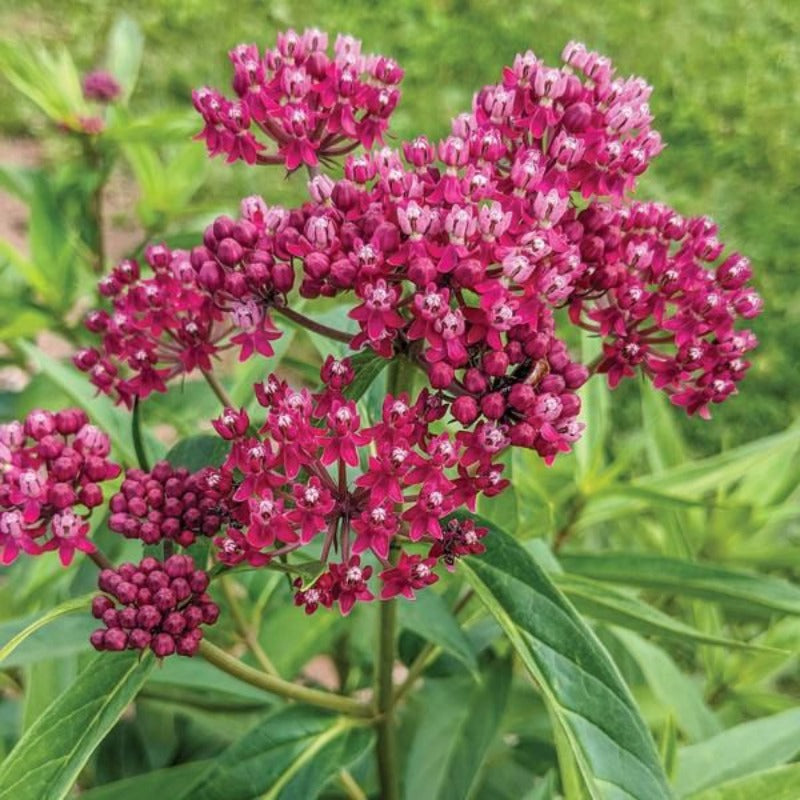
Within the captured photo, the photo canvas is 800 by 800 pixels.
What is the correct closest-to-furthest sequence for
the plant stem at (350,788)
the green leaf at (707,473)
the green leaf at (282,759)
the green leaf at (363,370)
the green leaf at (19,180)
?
the green leaf at (363,370), the green leaf at (282,759), the plant stem at (350,788), the green leaf at (707,473), the green leaf at (19,180)

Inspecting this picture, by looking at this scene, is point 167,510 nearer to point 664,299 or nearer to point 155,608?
point 155,608

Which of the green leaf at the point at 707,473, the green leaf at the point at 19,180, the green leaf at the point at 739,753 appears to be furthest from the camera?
the green leaf at the point at 19,180

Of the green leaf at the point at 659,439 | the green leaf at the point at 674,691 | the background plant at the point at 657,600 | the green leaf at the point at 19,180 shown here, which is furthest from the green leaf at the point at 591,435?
the green leaf at the point at 19,180

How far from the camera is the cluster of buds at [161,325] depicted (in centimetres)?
120

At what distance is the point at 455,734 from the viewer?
1.62 metres

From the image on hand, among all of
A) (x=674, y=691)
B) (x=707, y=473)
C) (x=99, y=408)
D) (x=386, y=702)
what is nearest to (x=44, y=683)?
(x=99, y=408)

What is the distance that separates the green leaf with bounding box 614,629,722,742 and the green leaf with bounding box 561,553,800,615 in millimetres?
277

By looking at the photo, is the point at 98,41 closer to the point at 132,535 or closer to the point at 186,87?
the point at 186,87

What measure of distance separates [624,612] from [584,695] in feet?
1.00

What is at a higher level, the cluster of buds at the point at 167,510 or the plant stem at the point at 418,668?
the cluster of buds at the point at 167,510

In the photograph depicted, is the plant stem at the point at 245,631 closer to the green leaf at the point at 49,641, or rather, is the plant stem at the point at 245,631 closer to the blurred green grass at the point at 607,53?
the green leaf at the point at 49,641

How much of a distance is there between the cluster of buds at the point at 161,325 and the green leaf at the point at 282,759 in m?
0.45

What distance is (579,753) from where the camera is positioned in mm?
1008

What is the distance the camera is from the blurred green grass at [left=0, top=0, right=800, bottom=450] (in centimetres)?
436
